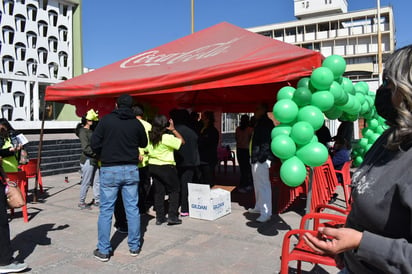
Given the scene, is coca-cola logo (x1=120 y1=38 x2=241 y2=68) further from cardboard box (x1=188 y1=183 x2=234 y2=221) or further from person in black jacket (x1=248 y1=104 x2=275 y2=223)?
cardboard box (x1=188 y1=183 x2=234 y2=221)

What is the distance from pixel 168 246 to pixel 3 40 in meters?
19.1

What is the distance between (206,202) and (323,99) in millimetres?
2542

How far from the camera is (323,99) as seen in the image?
3502 millimetres

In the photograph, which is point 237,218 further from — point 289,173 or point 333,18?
point 333,18

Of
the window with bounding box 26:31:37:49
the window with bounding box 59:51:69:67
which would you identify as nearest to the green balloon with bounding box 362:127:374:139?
the window with bounding box 26:31:37:49

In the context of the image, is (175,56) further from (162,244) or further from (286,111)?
(162,244)

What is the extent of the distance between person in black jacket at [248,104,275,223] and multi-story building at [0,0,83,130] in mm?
15818

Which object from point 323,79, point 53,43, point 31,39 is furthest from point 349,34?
point 323,79

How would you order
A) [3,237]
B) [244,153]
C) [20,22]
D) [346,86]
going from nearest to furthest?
[3,237] < [346,86] < [244,153] < [20,22]

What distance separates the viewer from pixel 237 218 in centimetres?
542

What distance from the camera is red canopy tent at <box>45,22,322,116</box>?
4.38m

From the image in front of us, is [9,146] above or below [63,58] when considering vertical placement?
below

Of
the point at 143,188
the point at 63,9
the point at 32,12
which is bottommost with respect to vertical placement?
the point at 143,188

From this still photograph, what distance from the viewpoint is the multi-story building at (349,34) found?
51.8 m
